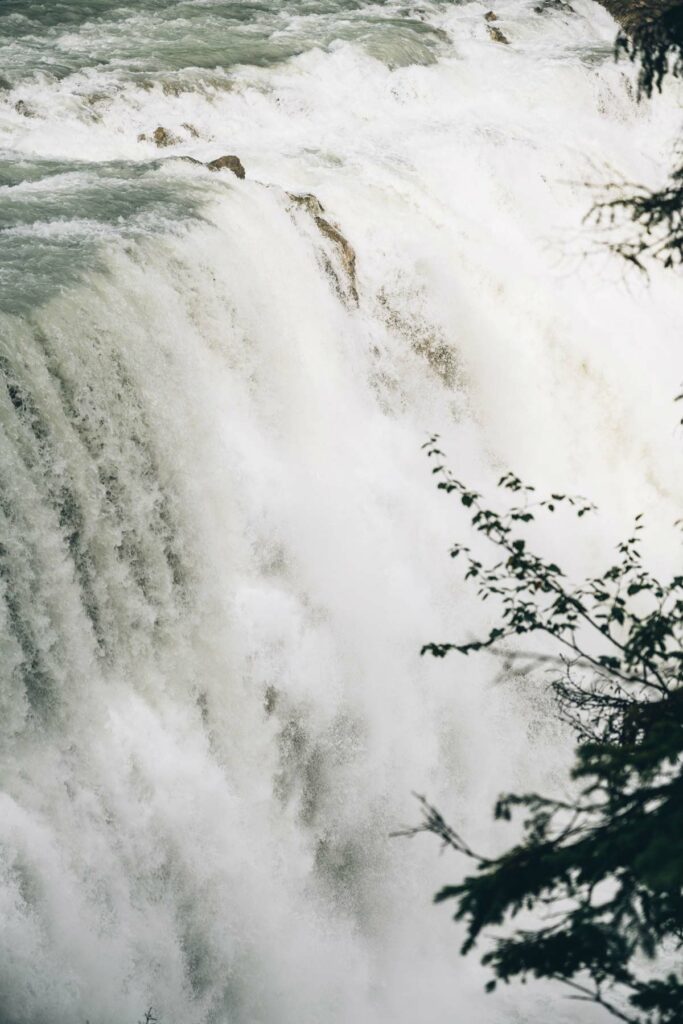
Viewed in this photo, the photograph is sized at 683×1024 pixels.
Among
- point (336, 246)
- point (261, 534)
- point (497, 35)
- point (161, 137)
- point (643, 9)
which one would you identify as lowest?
point (261, 534)

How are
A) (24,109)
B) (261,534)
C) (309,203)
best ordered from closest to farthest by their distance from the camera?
(261,534) < (309,203) < (24,109)

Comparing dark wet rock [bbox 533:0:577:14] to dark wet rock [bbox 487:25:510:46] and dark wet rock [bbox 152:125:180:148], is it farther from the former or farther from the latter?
dark wet rock [bbox 152:125:180:148]

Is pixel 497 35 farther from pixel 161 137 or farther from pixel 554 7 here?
pixel 161 137

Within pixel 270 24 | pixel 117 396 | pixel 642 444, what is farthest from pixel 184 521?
pixel 270 24

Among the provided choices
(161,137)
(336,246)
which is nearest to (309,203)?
(336,246)

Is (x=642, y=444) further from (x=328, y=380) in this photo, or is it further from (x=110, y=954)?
(x=110, y=954)
